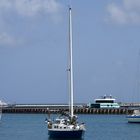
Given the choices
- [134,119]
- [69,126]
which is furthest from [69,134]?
[134,119]

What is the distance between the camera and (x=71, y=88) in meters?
81.7

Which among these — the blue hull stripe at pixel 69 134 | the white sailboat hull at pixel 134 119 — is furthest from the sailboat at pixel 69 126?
the white sailboat hull at pixel 134 119

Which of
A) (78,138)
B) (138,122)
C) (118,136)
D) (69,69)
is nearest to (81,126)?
(78,138)

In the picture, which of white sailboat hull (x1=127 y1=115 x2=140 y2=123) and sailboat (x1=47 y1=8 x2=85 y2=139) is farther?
white sailboat hull (x1=127 y1=115 x2=140 y2=123)

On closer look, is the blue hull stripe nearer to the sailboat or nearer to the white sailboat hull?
the sailboat

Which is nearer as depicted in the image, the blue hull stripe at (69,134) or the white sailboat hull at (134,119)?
the blue hull stripe at (69,134)

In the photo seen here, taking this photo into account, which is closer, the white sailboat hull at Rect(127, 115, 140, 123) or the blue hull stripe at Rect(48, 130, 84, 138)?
the blue hull stripe at Rect(48, 130, 84, 138)

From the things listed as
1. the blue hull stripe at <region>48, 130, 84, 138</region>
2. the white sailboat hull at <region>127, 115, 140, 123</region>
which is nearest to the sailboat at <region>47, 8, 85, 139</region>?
the blue hull stripe at <region>48, 130, 84, 138</region>

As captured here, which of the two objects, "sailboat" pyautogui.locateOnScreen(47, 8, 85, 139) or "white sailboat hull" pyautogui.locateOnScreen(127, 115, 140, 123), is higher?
"white sailboat hull" pyautogui.locateOnScreen(127, 115, 140, 123)

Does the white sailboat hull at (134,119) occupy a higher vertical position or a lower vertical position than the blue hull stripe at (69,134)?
higher

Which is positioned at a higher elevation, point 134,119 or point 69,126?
point 134,119

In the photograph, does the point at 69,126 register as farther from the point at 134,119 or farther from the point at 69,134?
the point at 134,119

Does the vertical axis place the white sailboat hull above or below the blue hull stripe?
above

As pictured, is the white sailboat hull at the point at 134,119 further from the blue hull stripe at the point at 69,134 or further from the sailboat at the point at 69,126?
the blue hull stripe at the point at 69,134
